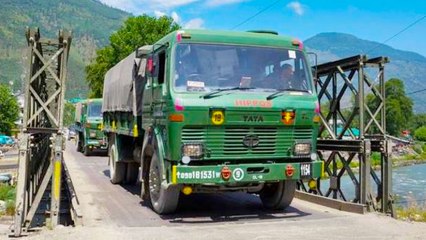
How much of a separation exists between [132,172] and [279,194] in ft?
16.2

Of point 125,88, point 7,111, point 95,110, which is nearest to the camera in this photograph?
point 125,88

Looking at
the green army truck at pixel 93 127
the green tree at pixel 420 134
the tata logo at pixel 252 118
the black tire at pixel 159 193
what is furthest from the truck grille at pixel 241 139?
the green tree at pixel 420 134

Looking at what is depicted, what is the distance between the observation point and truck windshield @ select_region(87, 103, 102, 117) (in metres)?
23.7

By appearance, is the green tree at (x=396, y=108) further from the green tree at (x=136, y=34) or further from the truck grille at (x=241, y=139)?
the truck grille at (x=241, y=139)

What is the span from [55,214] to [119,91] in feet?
17.0

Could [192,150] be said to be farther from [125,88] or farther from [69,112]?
[69,112]

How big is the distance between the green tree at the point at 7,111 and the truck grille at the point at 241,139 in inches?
2104

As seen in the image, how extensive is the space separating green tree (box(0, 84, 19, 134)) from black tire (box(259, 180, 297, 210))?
172 feet

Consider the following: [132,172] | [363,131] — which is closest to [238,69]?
[363,131]

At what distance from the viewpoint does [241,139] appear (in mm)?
7906

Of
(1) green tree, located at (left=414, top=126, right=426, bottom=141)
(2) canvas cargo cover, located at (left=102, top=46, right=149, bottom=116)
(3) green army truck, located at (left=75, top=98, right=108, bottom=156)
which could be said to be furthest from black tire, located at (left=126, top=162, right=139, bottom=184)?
(1) green tree, located at (left=414, top=126, right=426, bottom=141)

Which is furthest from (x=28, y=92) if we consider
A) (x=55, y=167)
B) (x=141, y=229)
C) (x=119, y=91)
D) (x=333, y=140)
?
(x=333, y=140)

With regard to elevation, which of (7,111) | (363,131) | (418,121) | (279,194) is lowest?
(279,194)

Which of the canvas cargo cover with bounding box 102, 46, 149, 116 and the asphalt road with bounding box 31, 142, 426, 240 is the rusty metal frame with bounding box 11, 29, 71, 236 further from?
the canvas cargo cover with bounding box 102, 46, 149, 116
